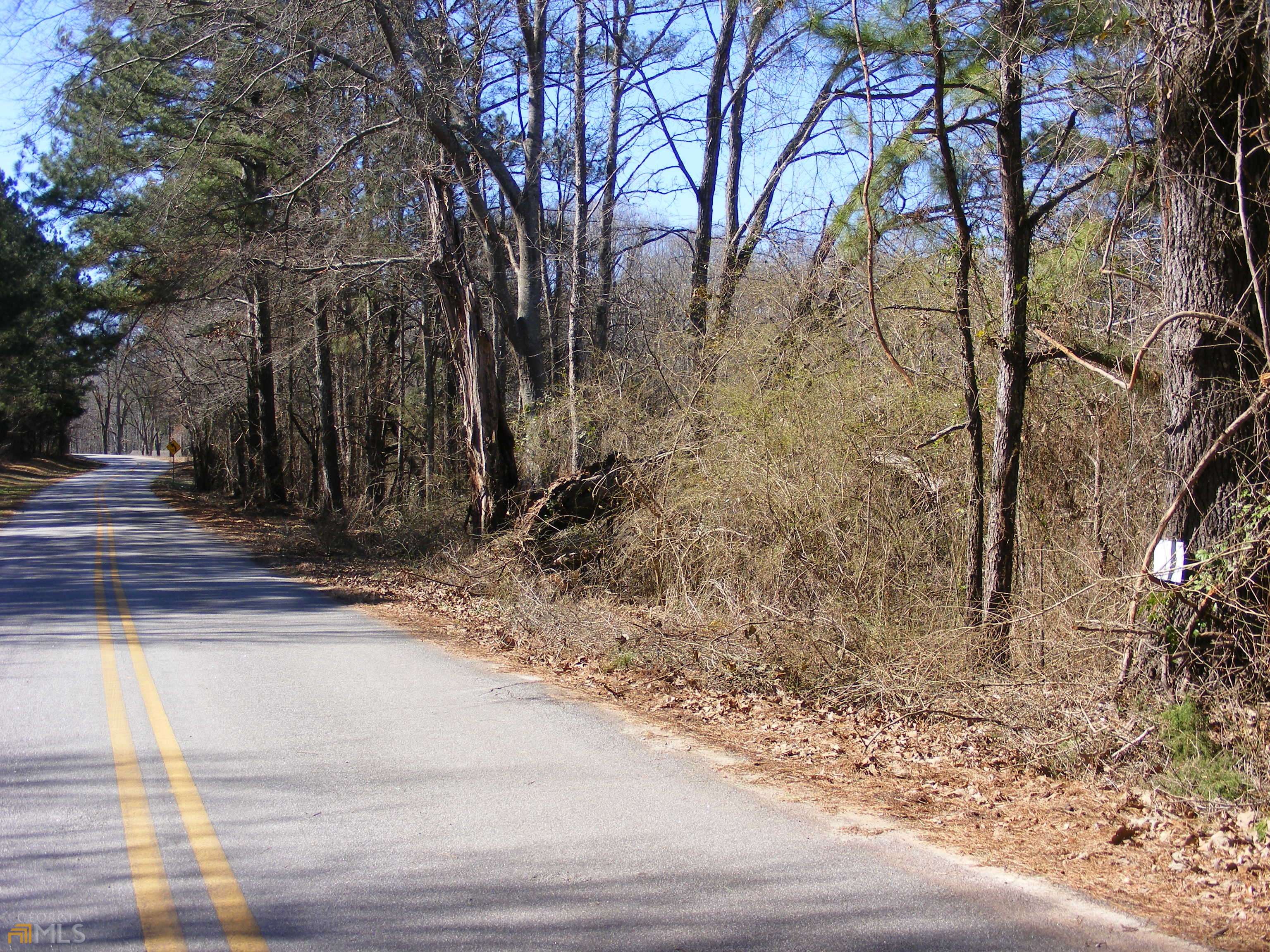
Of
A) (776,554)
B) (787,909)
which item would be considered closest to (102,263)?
(776,554)

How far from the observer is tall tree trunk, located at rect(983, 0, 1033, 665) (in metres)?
7.88

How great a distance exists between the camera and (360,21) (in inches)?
636

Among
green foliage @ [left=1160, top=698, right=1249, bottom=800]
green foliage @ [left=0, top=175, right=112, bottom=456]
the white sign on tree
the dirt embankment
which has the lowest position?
the dirt embankment

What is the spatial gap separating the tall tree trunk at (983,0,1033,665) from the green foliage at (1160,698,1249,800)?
6.28 feet

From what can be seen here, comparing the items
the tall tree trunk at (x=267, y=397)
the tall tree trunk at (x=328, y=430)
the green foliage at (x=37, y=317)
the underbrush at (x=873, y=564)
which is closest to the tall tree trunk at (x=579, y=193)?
the underbrush at (x=873, y=564)

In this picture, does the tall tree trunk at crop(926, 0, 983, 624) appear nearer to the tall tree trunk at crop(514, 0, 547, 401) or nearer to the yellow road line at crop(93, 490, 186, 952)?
the yellow road line at crop(93, 490, 186, 952)

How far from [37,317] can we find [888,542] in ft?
126

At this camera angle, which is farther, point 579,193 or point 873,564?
point 579,193

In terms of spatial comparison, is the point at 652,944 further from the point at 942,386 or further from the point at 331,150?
the point at 331,150

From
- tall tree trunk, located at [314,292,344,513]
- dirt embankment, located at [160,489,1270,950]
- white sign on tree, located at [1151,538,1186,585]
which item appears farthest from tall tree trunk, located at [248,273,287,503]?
white sign on tree, located at [1151,538,1186,585]

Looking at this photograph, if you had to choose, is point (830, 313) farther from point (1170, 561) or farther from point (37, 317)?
point (37, 317)

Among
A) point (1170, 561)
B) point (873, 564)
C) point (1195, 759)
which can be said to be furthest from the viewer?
point (873, 564)

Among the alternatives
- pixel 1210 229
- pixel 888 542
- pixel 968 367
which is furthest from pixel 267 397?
pixel 1210 229

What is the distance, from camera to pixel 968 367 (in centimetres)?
849
